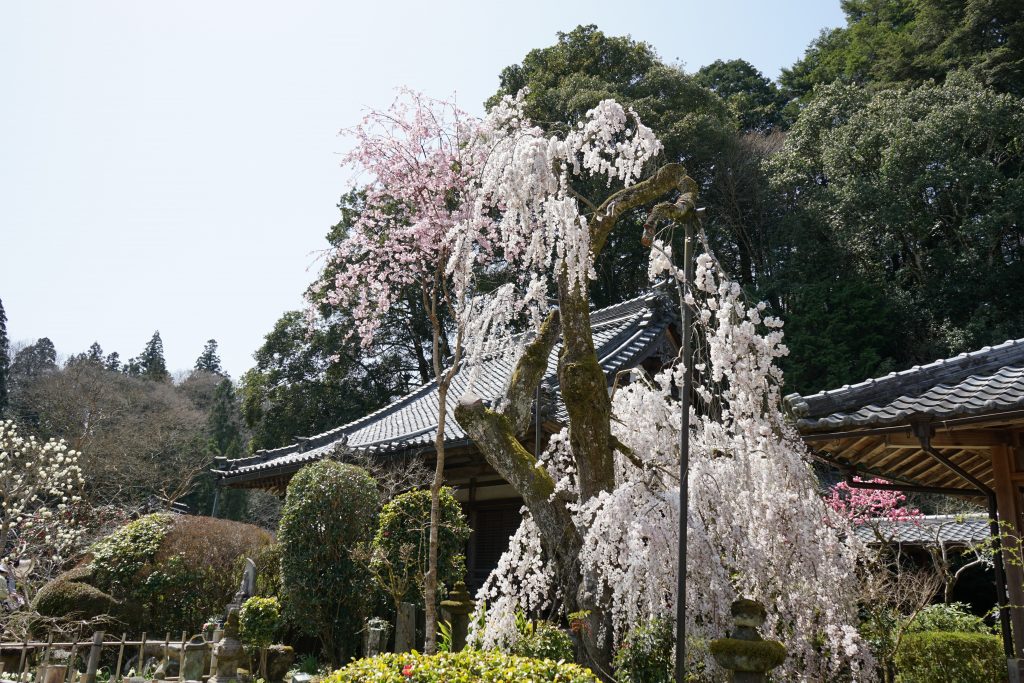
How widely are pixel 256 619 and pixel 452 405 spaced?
6.26 metres

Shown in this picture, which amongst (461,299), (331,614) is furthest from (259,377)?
(461,299)

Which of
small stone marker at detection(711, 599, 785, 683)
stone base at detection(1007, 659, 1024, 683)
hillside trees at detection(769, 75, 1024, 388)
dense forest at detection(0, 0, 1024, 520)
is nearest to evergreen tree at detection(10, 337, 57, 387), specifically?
dense forest at detection(0, 0, 1024, 520)

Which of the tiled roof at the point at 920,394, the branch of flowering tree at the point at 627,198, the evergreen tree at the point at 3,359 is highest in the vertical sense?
the evergreen tree at the point at 3,359

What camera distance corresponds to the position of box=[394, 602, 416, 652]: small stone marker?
818 centimetres

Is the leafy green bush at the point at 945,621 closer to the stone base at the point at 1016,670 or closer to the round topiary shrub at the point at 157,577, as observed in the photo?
the stone base at the point at 1016,670

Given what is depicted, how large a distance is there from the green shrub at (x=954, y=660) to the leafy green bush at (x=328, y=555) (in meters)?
5.93

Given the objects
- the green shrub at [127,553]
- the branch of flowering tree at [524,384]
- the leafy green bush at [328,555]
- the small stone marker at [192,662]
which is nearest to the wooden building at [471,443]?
the leafy green bush at [328,555]

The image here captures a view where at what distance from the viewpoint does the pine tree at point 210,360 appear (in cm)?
4291

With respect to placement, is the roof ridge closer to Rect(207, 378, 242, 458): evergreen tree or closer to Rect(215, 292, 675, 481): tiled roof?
Rect(215, 292, 675, 481): tiled roof

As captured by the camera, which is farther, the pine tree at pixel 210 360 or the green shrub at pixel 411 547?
the pine tree at pixel 210 360

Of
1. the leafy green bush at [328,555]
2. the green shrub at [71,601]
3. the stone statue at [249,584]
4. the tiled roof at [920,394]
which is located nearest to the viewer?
the tiled roof at [920,394]

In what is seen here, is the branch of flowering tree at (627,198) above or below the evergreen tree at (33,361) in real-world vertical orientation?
below

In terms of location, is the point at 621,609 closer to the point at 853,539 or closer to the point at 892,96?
the point at 853,539

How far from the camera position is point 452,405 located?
13867mm
